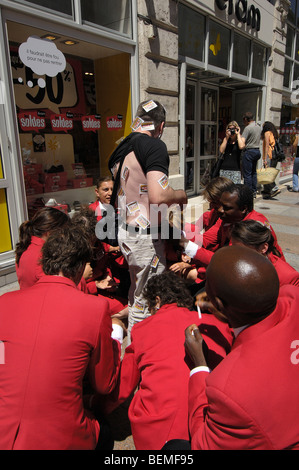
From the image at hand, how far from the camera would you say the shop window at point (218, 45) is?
7.04 metres

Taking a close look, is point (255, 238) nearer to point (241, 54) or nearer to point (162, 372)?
point (162, 372)

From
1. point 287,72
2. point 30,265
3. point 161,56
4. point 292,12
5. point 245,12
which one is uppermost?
point 292,12

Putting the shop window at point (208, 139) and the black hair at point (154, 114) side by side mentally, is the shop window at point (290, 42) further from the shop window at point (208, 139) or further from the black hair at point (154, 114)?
the black hair at point (154, 114)

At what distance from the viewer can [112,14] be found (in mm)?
4934

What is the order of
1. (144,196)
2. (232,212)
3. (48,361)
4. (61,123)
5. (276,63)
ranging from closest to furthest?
(48,361) < (144,196) < (232,212) < (61,123) < (276,63)

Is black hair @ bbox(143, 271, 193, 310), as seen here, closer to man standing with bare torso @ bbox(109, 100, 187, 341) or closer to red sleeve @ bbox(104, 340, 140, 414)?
man standing with bare torso @ bbox(109, 100, 187, 341)

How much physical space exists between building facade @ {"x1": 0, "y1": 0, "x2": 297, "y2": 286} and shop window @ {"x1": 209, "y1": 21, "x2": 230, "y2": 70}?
0.02 m

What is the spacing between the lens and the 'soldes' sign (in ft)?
22.7

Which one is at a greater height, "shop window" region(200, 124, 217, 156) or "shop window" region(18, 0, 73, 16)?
"shop window" region(18, 0, 73, 16)

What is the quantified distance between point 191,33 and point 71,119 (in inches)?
123

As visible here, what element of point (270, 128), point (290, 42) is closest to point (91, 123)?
point (270, 128)

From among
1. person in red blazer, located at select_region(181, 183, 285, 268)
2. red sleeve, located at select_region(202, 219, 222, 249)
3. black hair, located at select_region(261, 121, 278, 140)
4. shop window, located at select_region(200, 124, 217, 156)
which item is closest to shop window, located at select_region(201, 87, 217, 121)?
shop window, located at select_region(200, 124, 217, 156)

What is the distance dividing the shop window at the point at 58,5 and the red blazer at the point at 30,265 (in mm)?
3024

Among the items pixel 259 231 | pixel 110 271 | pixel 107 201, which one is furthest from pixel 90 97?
pixel 259 231
